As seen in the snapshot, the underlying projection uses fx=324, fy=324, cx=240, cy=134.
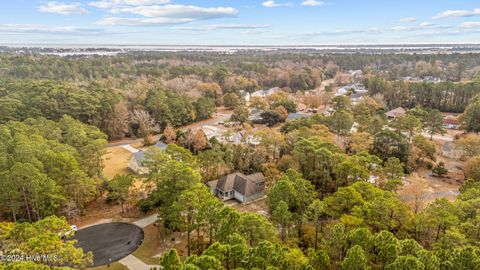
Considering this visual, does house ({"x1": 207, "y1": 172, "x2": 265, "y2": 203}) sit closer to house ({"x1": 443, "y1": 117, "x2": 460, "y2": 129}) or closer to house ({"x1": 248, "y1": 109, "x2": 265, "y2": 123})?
house ({"x1": 248, "y1": 109, "x2": 265, "y2": 123})

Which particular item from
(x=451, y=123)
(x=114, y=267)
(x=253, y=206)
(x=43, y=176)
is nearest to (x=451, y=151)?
(x=451, y=123)

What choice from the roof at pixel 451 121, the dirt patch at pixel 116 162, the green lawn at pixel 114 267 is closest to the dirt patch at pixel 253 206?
the green lawn at pixel 114 267

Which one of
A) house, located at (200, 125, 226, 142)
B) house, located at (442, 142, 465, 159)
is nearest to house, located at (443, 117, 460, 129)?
house, located at (442, 142, 465, 159)

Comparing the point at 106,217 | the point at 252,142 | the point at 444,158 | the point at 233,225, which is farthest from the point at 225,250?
the point at 444,158

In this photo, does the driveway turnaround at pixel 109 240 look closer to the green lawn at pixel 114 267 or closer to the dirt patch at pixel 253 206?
the green lawn at pixel 114 267

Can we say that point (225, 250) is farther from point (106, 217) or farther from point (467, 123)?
point (467, 123)
